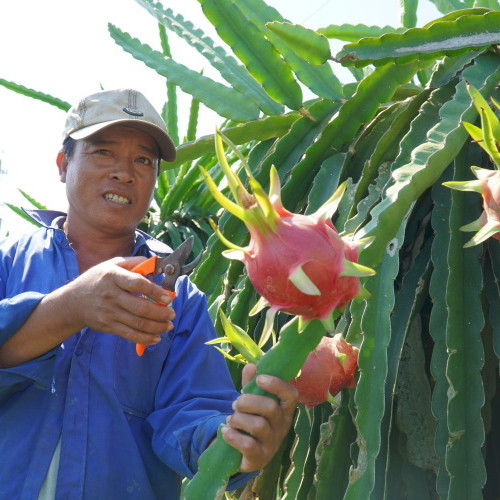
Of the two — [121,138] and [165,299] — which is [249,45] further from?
[165,299]

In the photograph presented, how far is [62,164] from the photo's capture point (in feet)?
5.23

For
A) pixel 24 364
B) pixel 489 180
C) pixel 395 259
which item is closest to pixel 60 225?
pixel 24 364

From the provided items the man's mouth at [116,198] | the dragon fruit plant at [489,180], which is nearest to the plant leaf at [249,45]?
the man's mouth at [116,198]

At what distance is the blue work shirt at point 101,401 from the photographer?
1.18 m

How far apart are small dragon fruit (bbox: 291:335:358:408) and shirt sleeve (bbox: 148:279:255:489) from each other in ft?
0.83

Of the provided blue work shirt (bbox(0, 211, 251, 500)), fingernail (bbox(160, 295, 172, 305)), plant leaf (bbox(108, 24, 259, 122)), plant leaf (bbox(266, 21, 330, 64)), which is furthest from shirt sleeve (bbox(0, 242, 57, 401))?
plant leaf (bbox(108, 24, 259, 122))

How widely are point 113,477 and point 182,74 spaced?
3.23ft

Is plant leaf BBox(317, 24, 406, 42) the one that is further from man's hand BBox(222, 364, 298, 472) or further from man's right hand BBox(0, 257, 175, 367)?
man's hand BBox(222, 364, 298, 472)

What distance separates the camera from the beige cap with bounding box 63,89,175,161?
1488 mm

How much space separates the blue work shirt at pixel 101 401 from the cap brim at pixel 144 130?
0.22 m

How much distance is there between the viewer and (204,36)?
1.93 meters

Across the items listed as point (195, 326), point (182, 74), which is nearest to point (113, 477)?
point (195, 326)

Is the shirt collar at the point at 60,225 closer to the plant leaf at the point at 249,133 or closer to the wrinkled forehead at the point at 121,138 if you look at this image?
the wrinkled forehead at the point at 121,138

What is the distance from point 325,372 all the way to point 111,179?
0.67m
